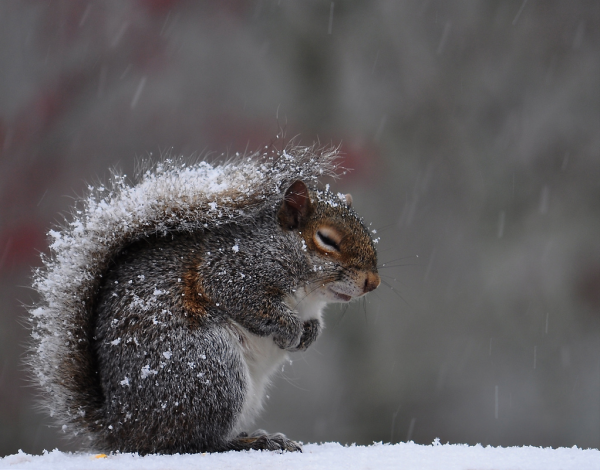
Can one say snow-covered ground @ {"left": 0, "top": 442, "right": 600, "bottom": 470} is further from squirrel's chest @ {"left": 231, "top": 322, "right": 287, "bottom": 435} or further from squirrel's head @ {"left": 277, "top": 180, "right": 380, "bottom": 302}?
squirrel's head @ {"left": 277, "top": 180, "right": 380, "bottom": 302}

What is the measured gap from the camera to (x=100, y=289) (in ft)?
5.27

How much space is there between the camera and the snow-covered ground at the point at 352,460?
134 cm

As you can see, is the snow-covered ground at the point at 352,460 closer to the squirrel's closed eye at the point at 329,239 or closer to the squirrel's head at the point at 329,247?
the squirrel's head at the point at 329,247

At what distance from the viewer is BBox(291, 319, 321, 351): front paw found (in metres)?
1.76

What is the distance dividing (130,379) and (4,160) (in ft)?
5.69

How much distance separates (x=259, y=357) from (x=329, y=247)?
1.16 ft

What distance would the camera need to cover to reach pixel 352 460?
1453mm

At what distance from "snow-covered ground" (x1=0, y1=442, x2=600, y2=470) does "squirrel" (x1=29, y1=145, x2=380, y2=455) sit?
80 millimetres

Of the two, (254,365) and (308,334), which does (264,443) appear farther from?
(308,334)

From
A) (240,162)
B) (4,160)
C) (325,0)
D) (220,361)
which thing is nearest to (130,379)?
(220,361)

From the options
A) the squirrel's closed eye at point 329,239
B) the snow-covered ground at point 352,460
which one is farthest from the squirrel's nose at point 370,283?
the snow-covered ground at point 352,460

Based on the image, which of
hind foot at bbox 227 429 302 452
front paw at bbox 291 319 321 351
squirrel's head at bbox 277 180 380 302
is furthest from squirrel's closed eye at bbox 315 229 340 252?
hind foot at bbox 227 429 302 452

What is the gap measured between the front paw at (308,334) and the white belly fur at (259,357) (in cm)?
2

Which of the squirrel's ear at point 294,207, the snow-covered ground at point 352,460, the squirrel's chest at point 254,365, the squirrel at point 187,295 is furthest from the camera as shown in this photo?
the squirrel's ear at point 294,207
